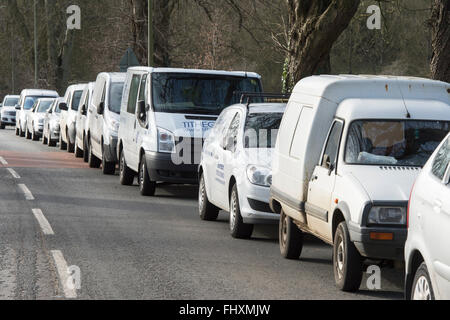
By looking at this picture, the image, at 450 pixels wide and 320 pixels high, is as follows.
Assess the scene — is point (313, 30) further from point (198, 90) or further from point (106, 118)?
point (198, 90)

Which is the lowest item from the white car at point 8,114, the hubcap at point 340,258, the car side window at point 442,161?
the white car at point 8,114

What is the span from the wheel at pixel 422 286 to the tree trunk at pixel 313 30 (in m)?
15.6

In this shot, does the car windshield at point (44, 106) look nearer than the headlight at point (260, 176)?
No

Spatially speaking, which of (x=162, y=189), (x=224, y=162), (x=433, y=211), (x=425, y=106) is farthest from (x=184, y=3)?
(x=433, y=211)

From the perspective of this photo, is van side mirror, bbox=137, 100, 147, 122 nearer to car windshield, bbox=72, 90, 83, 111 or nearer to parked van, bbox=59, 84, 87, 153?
parked van, bbox=59, 84, 87, 153

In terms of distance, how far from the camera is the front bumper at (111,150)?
21.0 m

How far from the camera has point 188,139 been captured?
1678cm

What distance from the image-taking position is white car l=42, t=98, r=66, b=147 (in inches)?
1356

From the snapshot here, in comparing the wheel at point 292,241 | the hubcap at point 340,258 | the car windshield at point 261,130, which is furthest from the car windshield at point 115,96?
the hubcap at point 340,258

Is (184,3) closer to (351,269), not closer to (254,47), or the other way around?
(254,47)

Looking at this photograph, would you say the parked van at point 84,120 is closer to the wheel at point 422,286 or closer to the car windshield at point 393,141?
the car windshield at point 393,141

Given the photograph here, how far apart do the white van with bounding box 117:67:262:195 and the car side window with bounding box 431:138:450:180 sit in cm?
961

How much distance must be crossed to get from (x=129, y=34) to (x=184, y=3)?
11.6 ft

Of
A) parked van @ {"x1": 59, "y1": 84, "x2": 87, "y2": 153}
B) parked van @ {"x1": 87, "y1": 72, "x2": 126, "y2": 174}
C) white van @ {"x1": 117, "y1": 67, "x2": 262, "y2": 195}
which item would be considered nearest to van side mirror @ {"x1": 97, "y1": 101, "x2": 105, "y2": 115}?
parked van @ {"x1": 87, "y1": 72, "x2": 126, "y2": 174}
